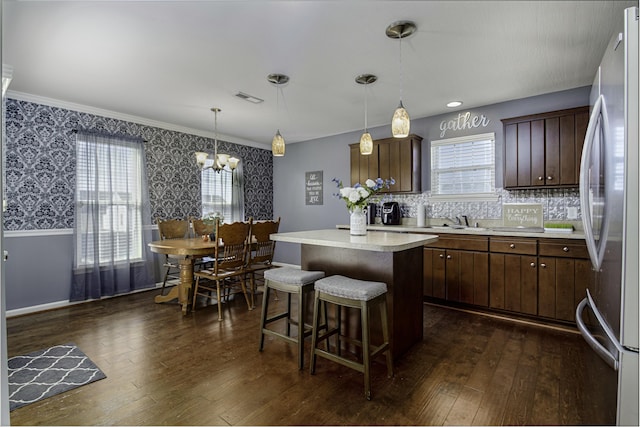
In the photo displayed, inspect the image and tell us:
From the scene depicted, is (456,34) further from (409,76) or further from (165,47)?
(165,47)

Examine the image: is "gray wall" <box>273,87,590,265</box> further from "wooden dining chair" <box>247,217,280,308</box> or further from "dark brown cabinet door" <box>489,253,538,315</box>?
"wooden dining chair" <box>247,217,280,308</box>

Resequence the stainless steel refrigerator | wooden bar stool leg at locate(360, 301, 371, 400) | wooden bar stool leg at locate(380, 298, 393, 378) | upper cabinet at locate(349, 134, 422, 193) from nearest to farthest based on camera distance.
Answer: the stainless steel refrigerator → wooden bar stool leg at locate(360, 301, 371, 400) → wooden bar stool leg at locate(380, 298, 393, 378) → upper cabinet at locate(349, 134, 422, 193)

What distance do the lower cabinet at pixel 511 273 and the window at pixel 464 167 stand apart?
2.93 ft

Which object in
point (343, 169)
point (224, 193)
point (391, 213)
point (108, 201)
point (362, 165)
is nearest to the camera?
point (108, 201)

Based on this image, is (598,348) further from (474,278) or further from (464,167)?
(464,167)

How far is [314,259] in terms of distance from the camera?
293 cm

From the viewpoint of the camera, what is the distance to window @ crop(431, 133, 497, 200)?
4.12 meters

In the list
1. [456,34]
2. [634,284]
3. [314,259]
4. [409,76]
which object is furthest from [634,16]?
[314,259]

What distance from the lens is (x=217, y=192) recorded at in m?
5.62

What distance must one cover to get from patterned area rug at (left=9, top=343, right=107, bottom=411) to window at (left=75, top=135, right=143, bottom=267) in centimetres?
167

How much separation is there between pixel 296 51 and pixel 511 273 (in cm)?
307

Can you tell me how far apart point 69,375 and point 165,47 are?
257cm

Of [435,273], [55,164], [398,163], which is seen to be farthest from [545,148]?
[55,164]

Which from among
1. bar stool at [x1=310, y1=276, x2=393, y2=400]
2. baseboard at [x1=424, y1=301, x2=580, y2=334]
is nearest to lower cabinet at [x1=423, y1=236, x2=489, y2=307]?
baseboard at [x1=424, y1=301, x2=580, y2=334]
